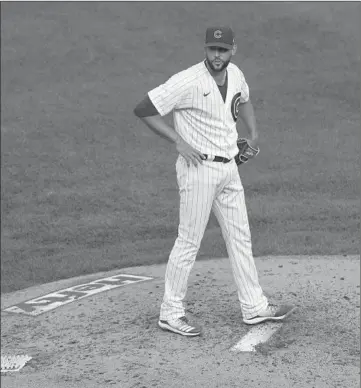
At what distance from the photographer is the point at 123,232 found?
9.84 m

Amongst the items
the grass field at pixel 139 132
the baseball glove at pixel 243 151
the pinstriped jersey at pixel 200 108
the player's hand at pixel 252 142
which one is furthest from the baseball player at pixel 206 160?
the grass field at pixel 139 132

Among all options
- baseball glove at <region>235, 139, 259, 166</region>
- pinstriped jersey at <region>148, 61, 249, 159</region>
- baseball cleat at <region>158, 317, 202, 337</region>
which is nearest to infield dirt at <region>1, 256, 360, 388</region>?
baseball cleat at <region>158, 317, 202, 337</region>

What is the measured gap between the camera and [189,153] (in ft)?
16.0

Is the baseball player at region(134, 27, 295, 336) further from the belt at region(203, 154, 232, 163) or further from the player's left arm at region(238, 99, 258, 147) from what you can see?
the player's left arm at region(238, 99, 258, 147)

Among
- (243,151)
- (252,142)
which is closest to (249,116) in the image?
(252,142)

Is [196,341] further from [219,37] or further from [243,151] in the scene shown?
[219,37]

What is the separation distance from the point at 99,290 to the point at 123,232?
10.8 feet

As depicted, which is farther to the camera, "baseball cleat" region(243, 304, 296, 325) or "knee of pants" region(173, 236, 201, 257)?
"baseball cleat" region(243, 304, 296, 325)

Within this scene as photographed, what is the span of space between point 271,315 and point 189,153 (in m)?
1.25

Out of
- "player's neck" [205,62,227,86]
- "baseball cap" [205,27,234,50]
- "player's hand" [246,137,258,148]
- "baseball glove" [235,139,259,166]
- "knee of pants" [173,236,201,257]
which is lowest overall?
"knee of pants" [173,236,201,257]

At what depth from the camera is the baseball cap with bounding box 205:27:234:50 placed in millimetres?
4867

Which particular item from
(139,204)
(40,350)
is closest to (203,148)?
(40,350)

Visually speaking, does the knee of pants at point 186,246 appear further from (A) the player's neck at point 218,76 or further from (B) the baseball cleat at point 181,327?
(A) the player's neck at point 218,76

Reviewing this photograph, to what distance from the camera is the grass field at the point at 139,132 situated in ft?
30.5
